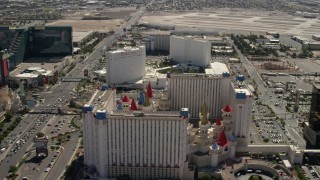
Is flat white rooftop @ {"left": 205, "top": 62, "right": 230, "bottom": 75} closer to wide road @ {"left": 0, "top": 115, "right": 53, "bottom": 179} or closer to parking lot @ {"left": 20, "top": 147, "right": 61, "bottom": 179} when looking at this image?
wide road @ {"left": 0, "top": 115, "right": 53, "bottom": 179}

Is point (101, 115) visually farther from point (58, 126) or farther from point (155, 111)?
point (58, 126)

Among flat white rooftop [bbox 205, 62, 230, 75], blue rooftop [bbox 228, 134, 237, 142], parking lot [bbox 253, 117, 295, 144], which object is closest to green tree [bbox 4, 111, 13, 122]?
blue rooftop [bbox 228, 134, 237, 142]

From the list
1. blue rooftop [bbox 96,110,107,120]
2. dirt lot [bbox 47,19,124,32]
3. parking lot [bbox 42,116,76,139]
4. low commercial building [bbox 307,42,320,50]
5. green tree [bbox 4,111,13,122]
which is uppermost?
dirt lot [bbox 47,19,124,32]

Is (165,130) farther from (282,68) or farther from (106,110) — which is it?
(282,68)

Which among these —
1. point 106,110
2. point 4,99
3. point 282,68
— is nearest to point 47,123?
point 4,99

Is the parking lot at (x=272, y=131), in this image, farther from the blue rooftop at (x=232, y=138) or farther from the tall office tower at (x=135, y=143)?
the tall office tower at (x=135, y=143)

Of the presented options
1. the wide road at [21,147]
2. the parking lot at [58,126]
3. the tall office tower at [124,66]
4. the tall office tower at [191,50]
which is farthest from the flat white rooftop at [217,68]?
the wide road at [21,147]
